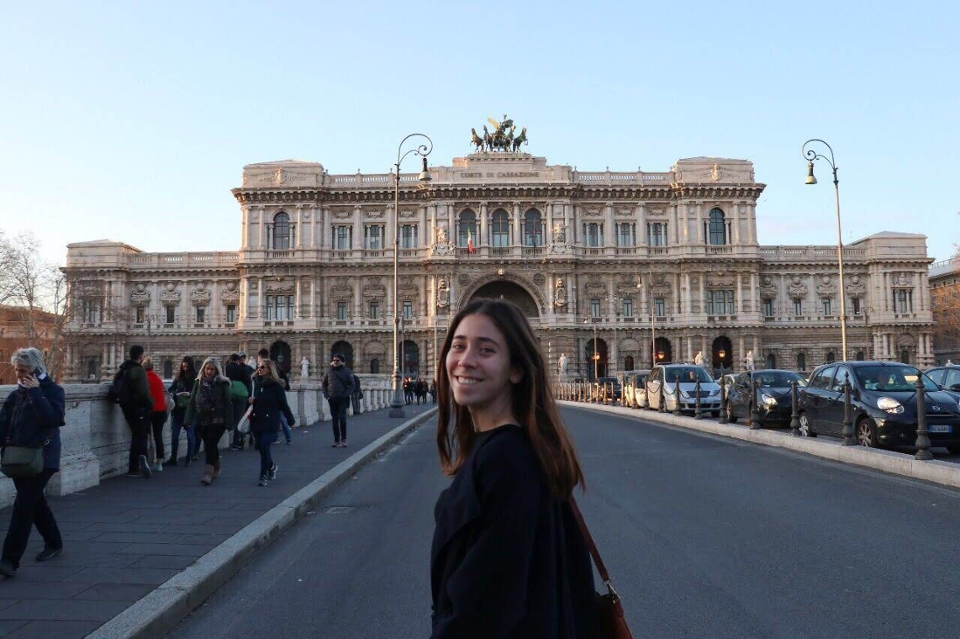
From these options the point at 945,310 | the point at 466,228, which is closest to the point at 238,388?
the point at 466,228

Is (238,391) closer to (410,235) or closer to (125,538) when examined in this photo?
(125,538)

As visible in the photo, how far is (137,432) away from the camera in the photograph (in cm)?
1075

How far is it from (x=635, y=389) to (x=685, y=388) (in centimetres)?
507

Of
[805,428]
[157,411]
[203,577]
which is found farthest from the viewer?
[805,428]

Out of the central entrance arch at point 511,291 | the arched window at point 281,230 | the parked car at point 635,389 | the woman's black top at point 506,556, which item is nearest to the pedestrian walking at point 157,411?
the woman's black top at point 506,556

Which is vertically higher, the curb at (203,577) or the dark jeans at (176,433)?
the dark jeans at (176,433)

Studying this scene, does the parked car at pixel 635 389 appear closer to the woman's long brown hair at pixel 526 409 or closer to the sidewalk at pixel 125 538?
the sidewalk at pixel 125 538

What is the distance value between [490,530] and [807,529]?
6.11 meters

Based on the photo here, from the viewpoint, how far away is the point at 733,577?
18.3 feet

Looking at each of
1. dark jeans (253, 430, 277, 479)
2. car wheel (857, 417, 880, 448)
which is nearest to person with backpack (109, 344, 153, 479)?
dark jeans (253, 430, 277, 479)

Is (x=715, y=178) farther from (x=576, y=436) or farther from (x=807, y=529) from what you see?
(x=807, y=529)

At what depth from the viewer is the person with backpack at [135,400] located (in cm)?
1052

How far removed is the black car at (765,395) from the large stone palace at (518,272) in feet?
133

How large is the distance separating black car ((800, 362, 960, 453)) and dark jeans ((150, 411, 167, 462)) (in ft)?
36.4
